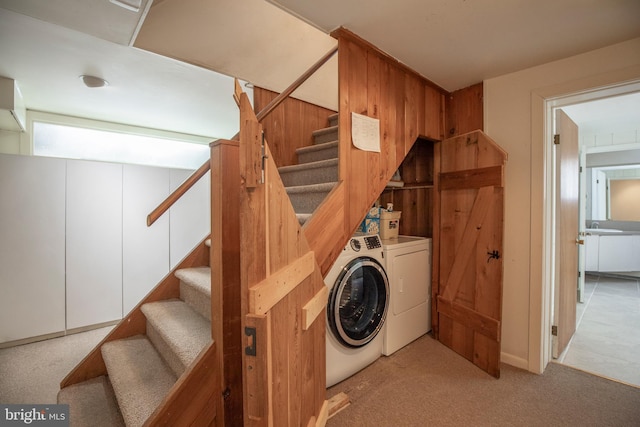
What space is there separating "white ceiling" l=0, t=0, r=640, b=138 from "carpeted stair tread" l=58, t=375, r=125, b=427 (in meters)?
2.09

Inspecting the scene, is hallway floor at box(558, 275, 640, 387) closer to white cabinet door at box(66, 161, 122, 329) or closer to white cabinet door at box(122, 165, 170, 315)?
white cabinet door at box(122, 165, 170, 315)

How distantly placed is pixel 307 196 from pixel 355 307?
0.97 m

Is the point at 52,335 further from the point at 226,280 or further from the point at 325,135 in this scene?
the point at 325,135

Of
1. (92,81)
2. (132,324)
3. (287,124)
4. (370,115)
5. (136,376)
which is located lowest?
(136,376)

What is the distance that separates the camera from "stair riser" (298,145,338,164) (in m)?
2.20

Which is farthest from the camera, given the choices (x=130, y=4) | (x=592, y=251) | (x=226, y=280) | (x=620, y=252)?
(x=592, y=251)

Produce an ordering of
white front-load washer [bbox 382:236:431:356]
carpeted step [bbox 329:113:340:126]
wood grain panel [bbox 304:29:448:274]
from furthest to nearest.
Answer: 1. carpeted step [bbox 329:113:340:126]
2. white front-load washer [bbox 382:236:431:356]
3. wood grain panel [bbox 304:29:448:274]

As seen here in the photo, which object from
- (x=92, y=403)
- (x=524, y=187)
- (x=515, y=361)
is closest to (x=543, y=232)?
(x=524, y=187)

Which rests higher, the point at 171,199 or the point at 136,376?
the point at 171,199

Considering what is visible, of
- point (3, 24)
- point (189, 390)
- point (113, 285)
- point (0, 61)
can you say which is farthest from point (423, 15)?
point (113, 285)

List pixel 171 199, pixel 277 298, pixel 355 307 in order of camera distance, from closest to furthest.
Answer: pixel 277 298
pixel 171 199
pixel 355 307

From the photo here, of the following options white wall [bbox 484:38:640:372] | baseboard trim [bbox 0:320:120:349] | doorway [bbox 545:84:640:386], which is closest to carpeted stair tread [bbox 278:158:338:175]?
white wall [bbox 484:38:640:372]

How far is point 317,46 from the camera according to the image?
2309 mm

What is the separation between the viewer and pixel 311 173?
2115 millimetres
